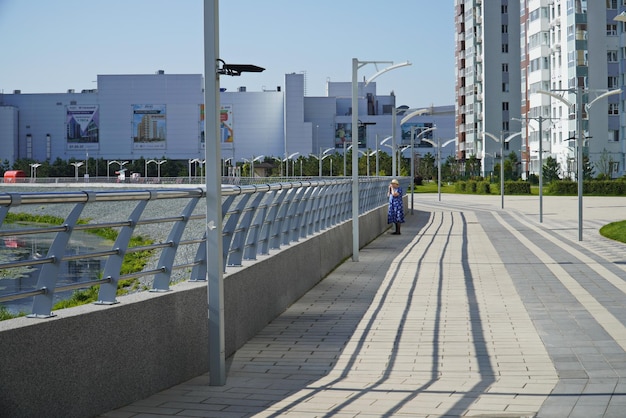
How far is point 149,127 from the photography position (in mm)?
174500

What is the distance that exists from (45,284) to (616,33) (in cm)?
9952

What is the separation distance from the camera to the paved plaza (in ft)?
26.5

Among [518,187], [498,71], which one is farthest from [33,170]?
[518,187]

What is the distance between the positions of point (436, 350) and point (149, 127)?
166427 mm

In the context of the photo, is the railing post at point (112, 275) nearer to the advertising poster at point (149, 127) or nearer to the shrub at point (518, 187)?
the shrub at point (518, 187)

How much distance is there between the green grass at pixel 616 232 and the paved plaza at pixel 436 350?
302 inches

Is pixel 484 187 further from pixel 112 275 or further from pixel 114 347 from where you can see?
pixel 114 347

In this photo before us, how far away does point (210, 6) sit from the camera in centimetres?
920

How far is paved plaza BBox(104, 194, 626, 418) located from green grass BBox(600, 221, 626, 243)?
25.1 ft

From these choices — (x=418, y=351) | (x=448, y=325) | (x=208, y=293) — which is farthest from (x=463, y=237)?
(x=208, y=293)

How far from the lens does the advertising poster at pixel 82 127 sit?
17262 centimetres

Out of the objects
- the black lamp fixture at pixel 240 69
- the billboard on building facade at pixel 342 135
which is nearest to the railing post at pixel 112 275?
the black lamp fixture at pixel 240 69

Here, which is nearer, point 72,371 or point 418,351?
point 72,371

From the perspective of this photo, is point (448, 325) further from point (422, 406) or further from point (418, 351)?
point (422, 406)
